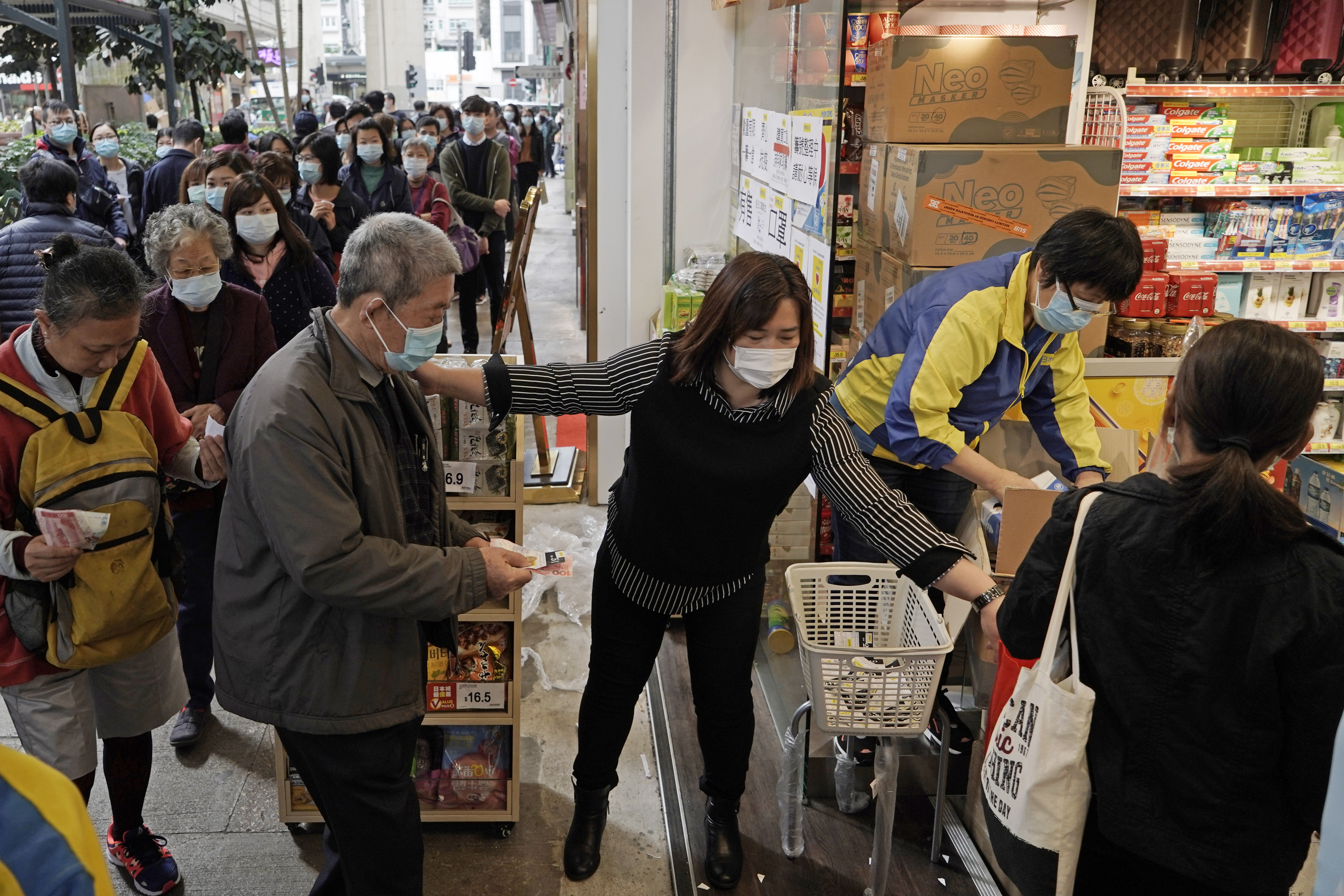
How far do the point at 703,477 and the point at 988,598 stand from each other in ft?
2.15

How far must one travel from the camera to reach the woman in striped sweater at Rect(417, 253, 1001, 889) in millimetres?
2195

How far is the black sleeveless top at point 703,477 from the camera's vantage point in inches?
89.7

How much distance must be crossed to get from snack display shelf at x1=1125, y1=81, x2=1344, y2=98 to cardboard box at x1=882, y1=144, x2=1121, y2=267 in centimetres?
150

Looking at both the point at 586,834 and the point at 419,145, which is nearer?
the point at 586,834

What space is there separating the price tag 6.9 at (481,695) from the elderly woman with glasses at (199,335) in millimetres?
756

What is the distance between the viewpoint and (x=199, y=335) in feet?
10.0

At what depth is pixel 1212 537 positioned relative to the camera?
1.38 m

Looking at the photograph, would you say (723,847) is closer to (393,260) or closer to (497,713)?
(497,713)

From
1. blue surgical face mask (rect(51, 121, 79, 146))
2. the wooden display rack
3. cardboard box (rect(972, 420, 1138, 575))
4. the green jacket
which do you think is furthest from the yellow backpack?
blue surgical face mask (rect(51, 121, 79, 146))

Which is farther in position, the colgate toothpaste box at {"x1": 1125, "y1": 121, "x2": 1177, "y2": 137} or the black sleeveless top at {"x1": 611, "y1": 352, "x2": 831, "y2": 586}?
the colgate toothpaste box at {"x1": 1125, "y1": 121, "x2": 1177, "y2": 137}

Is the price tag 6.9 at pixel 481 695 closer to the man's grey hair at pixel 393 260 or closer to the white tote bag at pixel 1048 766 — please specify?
the man's grey hair at pixel 393 260

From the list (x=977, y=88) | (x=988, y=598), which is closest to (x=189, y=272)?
(x=988, y=598)

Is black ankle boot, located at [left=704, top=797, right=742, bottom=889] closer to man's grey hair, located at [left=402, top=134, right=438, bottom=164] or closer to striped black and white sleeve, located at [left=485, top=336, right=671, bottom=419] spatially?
striped black and white sleeve, located at [left=485, top=336, right=671, bottom=419]

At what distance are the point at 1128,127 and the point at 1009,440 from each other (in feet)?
7.03
